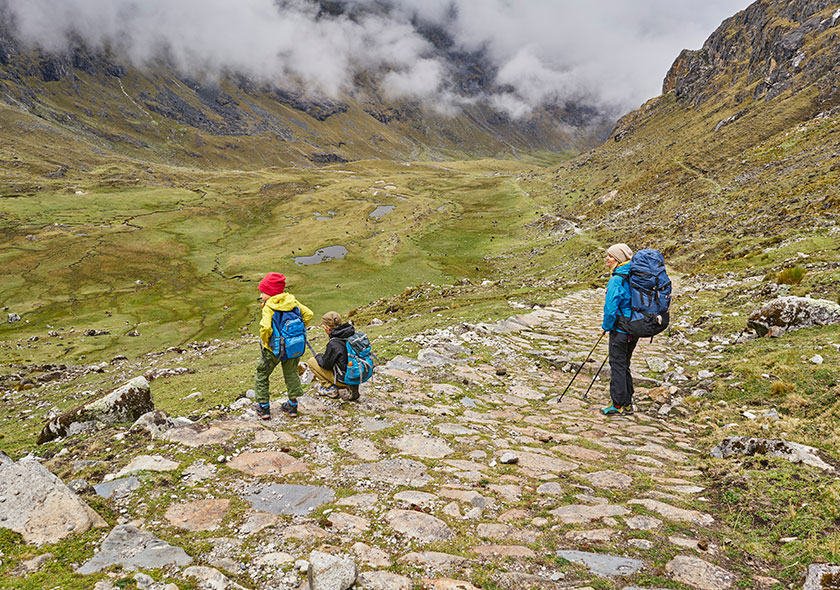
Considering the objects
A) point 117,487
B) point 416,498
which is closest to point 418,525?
point 416,498

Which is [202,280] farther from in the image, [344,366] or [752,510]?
[752,510]

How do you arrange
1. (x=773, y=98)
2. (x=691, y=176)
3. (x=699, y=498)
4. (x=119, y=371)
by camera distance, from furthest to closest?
(x=773, y=98) < (x=691, y=176) < (x=119, y=371) < (x=699, y=498)

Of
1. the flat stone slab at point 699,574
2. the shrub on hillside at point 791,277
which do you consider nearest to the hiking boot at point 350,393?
the flat stone slab at point 699,574

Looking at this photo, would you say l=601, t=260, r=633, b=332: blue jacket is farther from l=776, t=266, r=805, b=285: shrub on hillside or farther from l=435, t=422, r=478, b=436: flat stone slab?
l=776, t=266, r=805, b=285: shrub on hillside

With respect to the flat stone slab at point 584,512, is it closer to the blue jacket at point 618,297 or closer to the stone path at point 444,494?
the stone path at point 444,494

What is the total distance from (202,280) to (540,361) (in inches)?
3041

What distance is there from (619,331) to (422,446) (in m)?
6.42

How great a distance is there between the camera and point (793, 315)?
14234 millimetres

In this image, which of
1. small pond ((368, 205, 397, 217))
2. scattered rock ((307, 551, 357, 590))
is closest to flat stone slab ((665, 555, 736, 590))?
scattered rock ((307, 551, 357, 590))

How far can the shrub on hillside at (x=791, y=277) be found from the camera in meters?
18.6

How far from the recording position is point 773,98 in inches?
3647

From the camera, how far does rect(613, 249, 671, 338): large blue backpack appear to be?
10898mm

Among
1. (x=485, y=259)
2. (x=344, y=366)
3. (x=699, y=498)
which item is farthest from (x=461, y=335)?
(x=485, y=259)

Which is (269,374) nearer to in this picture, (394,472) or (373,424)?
(373,424)
